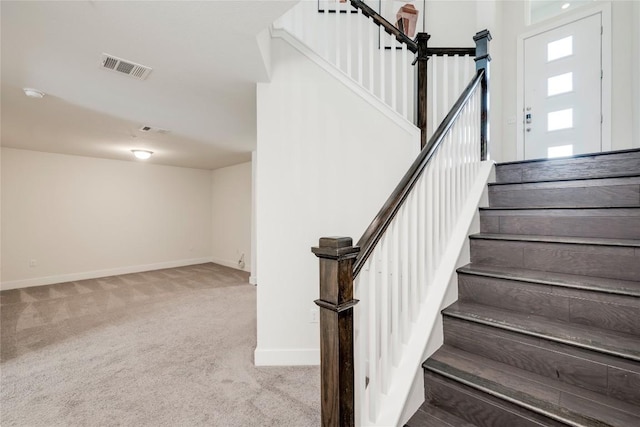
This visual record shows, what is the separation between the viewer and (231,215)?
6.84 m

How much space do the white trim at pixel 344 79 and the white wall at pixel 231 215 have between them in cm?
413

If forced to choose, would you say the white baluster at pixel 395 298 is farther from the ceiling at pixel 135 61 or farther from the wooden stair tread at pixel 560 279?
the ceiling at pixel 135 61

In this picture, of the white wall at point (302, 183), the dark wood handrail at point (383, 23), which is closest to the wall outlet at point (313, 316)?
the white wall at point (302, 183)

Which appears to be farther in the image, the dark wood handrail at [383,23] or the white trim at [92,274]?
the white trim at [92,274]

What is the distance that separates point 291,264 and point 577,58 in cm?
400

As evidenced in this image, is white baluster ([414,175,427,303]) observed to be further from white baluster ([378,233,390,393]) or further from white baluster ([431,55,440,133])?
white baluster ([431,55,440,133])

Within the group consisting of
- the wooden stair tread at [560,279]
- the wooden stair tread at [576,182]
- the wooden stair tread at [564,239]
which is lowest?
the wooden stair tread at [560,279]

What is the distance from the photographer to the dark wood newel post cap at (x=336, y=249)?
1126 mm

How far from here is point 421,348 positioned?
148 centimetres

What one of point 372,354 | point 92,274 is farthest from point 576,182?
point 92,274

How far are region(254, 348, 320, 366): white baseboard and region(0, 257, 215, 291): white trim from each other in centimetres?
500

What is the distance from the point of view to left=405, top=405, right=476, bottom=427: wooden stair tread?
4.38ft

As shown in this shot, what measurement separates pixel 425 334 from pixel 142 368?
89.0 inches

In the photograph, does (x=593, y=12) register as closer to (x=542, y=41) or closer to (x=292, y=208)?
(x=542, y=41)
